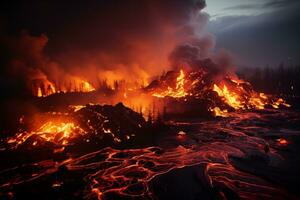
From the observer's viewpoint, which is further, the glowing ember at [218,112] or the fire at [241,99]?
the fire at [241,99]

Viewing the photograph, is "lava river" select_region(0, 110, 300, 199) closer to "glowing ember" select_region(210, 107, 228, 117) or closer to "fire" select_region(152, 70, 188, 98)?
"glowing ember" select_region(210, 107, 228, 117)

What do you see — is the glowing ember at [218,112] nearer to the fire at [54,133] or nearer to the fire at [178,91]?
the fire at [178,91]

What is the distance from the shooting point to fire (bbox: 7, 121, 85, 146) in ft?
255

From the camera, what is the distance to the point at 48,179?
175 ft

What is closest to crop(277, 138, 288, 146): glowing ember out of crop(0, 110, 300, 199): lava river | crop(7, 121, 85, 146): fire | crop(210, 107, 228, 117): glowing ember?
crop(0, 110, 300, 199): lava river

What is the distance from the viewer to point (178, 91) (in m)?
167

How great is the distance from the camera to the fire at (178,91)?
160 meters

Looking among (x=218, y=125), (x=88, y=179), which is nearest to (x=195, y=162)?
(x=88, y=179)

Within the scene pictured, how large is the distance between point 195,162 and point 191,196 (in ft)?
56.6

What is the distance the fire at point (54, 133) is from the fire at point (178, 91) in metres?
84.2

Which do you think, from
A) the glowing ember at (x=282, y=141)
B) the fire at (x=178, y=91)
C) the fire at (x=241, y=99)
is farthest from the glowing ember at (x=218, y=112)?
the glowing ember at (x=282, y=141)

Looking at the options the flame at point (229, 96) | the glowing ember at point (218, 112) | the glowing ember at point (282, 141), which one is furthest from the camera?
the flame at point (229, 96)

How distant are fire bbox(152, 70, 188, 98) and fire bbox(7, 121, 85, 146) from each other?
276 ft

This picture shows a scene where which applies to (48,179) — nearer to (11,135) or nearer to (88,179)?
(88,179)
